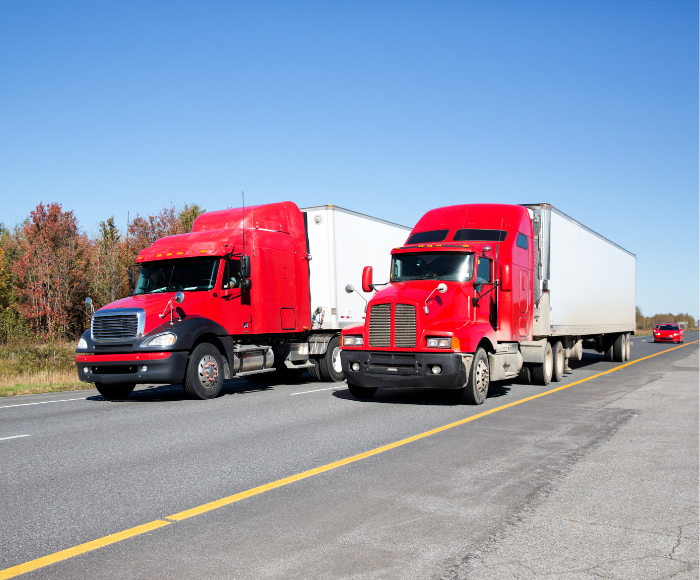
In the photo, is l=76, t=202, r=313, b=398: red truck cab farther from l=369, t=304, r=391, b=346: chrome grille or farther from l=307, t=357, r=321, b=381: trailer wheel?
l=369, t=304, r=391, b=346: chrome grille

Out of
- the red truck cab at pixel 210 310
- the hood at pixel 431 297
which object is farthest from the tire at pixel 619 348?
the hood at pixel 431 297

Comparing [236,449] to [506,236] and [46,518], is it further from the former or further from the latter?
[506,236]

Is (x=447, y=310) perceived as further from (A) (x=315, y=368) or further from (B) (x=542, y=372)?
(A) (x=315, y=368)

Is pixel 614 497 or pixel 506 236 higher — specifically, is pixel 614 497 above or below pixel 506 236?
below

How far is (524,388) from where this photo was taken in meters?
15.6

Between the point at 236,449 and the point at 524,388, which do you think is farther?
the point at 524,388

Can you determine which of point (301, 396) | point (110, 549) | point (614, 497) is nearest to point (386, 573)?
point (110, 549)

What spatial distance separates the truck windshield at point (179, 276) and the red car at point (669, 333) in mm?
46243

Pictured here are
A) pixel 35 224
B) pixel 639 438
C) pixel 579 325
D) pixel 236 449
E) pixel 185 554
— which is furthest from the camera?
pixel 35 224

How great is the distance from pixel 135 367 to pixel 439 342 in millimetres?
5641

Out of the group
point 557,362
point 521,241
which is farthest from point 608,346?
point 521,241

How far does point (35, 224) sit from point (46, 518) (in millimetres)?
45714

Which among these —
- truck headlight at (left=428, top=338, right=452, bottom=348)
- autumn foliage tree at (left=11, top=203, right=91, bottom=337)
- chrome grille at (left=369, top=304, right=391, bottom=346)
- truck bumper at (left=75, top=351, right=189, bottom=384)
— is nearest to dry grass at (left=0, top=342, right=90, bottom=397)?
truck bumper at (left=75, top=351, right=189, bottom=384)

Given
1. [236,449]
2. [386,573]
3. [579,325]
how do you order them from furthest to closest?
[579,325], [236,449], [386,573]
